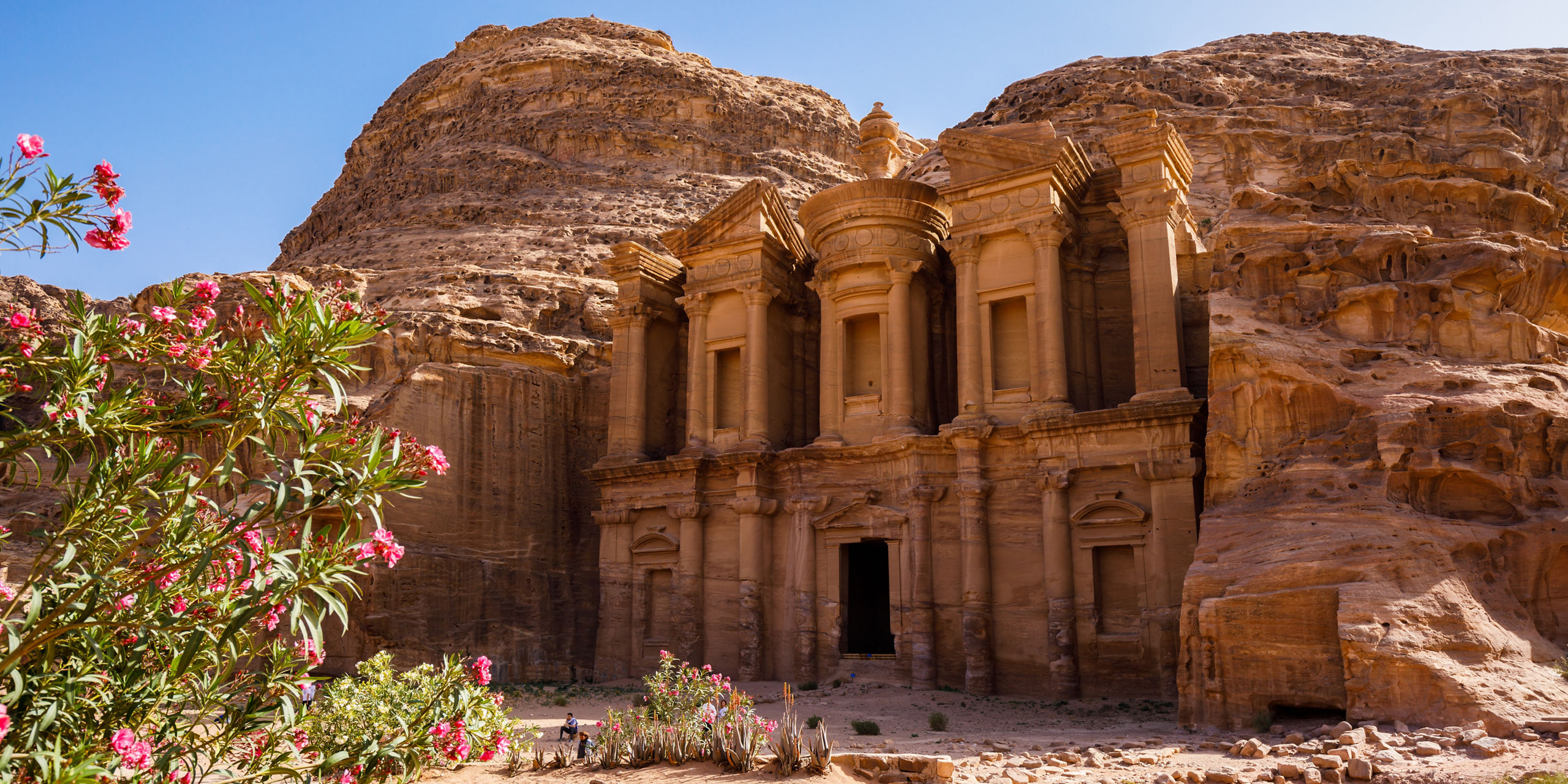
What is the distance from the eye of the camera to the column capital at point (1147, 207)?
2411cm

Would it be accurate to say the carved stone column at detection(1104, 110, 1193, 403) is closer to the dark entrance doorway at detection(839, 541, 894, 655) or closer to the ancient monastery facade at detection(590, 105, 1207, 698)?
the ancient monastery facade at detection(590, 105, 1207, 698)

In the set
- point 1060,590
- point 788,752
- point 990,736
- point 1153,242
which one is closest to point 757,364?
point 1060,590

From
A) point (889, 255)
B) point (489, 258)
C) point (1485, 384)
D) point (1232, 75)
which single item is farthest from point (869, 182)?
point (489, 258)

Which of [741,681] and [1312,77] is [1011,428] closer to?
[741,681]

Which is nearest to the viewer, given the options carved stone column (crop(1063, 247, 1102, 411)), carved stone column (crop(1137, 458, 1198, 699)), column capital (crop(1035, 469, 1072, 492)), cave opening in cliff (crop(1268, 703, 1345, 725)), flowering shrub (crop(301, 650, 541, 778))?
flowering shrub (crop(301, 650, 541, 778))

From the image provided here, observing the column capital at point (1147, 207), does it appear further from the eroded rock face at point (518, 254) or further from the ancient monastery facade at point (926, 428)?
the eroded rock face at point (518, 254)

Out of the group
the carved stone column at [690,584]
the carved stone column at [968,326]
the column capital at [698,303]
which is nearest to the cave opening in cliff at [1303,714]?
the carved stone column at [968,326]

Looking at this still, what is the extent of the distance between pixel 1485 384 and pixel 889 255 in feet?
44.6

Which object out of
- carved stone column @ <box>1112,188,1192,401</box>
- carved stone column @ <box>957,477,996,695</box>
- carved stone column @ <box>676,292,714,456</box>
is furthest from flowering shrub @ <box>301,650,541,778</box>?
carved stone column @ <box>676,292,714,456</box>

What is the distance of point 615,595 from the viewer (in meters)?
29.1

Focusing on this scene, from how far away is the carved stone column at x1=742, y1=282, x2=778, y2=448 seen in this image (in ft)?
92.4

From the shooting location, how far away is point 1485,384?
16.5 metres

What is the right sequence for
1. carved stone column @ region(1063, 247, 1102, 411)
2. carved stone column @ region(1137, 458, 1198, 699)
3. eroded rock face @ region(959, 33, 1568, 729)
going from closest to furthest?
eroded rock face @ region(959, 33, 1568, 729), carved stone column @ region(1137, 458, 1198, 699), carved stone column @ region(1063, 247, 1102, 411)

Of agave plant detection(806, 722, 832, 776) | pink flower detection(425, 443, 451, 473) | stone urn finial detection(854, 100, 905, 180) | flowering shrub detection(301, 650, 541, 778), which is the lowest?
agave plant detection(806, 722, 832, 776)
